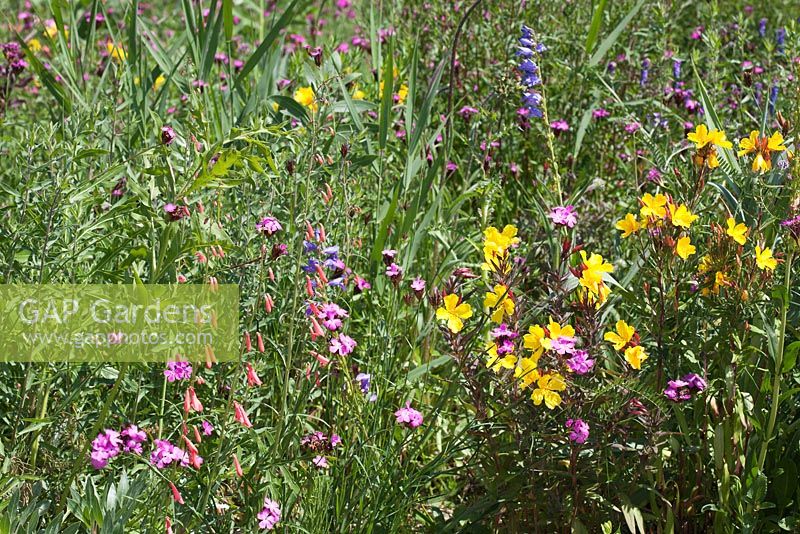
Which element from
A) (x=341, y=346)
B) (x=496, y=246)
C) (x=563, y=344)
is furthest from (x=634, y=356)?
(x=341, y=346)

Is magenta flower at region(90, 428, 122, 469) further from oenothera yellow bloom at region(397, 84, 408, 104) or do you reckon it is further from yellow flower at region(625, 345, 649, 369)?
oenothera yellow bloom at region(397, 84, 408, 104)

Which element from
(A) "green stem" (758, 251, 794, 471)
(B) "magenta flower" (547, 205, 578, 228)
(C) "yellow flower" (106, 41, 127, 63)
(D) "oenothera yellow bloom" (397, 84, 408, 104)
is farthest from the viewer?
(D) "oenothera yellow bloom" (397, 84, 408, 104)

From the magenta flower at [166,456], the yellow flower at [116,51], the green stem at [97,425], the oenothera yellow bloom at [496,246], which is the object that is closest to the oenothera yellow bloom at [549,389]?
the oenothera yellow bloom at [496,246]

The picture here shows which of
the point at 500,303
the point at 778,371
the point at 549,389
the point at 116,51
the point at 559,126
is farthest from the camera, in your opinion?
the point at 559,126

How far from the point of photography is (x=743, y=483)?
2102 millimetres

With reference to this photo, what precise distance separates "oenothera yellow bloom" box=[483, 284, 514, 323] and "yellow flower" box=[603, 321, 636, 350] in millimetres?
229

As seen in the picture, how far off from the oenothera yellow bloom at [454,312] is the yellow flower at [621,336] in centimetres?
31

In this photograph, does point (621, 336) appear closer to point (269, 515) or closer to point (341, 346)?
point (341, 346)

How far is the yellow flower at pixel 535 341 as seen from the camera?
2.08m

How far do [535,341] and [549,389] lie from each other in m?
0.10

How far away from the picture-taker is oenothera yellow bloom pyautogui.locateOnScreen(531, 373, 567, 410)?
6.79 ft

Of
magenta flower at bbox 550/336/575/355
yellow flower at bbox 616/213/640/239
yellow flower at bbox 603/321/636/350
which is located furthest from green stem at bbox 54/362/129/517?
yellow flower at bbox 616/213/640/239

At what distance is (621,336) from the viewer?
2.09m

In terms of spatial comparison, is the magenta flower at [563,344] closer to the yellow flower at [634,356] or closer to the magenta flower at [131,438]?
the yellow flower at [634,356]
